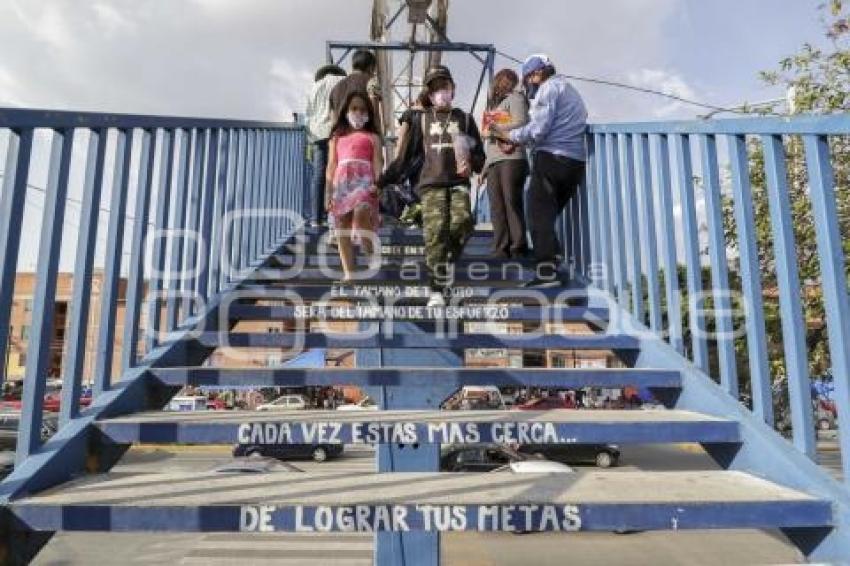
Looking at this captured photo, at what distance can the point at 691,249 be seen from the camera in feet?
10.3

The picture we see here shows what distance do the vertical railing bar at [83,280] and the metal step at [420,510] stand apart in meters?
0.53

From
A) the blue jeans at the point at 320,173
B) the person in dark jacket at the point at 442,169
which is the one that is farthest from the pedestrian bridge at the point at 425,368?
the blue jeans at the point at 320,173

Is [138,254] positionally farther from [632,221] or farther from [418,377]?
[632,221]

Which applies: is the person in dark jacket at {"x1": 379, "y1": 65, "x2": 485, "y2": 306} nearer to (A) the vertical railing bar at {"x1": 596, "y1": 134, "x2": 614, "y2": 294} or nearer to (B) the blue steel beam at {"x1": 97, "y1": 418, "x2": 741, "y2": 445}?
(A) the vertical railing bar at {"x1": 596, "y1": 134, "x2": 614, "y2": 294}

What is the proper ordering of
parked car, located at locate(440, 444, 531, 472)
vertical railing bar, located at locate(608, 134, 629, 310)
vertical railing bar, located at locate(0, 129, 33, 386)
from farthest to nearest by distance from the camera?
parked car, located at locate(440, 444, 531, 472) → vertical railing bar, located at locate(608, 134, 629, 310) → vertical railing bar, located at locate(0, 129, 33, 386)

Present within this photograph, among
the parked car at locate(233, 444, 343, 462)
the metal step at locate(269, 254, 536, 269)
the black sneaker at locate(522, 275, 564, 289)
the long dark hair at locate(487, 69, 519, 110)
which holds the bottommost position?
the parked car at locate(233, 444, 343, 462)

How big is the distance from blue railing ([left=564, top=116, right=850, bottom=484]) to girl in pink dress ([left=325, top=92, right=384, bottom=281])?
152 cm

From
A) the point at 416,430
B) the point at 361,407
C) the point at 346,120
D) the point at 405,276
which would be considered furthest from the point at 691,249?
the point at 361,407

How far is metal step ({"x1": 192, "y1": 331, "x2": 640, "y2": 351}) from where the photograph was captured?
3.44 meters

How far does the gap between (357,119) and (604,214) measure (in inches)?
69.7

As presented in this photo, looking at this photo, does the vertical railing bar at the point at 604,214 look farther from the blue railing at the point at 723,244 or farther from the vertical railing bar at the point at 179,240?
the vertical railing bar at the point at 179,240

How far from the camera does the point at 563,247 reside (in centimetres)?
527

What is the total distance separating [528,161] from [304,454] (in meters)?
17.3

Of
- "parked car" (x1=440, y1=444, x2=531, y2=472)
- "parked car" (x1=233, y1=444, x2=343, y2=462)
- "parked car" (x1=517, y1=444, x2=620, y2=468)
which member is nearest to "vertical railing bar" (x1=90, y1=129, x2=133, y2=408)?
"parked car" (x1=440, y1=444, x2=531, y2=472)
